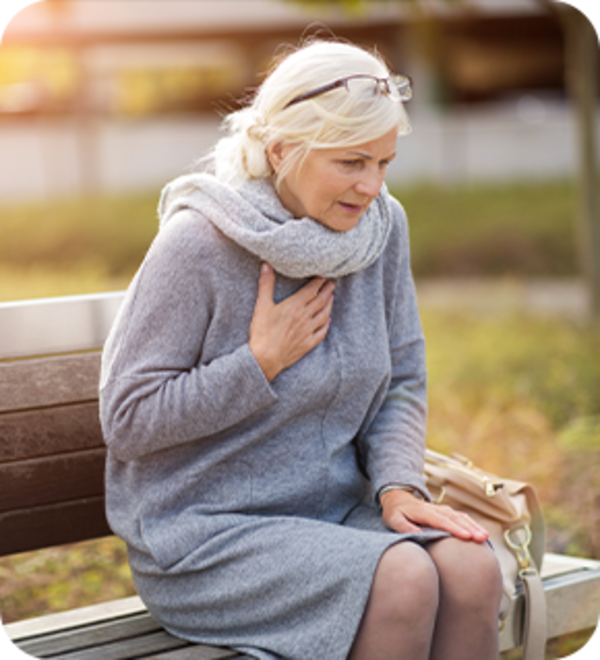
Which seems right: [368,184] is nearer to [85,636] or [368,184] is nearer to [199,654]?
[199,654]

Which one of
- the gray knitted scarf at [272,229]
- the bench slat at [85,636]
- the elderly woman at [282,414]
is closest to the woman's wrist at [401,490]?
the elderly woman at [282,414]

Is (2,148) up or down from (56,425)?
down

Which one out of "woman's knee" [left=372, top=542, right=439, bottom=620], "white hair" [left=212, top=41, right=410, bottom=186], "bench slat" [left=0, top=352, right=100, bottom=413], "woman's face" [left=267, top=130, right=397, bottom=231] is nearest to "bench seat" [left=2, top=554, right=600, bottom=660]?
"woman's knee" [left=372, top=542, right=439, bottom=620]

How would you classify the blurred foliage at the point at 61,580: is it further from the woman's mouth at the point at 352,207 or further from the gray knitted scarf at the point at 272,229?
the woman's mouth at the point at 352,207

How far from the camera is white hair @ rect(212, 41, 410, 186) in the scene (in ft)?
6.28

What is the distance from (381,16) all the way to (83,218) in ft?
19.8

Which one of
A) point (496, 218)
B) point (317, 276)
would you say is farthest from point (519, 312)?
point (317, 276)

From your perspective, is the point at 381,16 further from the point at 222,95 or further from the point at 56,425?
the point at 56,425

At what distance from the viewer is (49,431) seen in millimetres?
2352

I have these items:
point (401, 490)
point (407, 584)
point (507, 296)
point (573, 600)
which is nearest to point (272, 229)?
point (401, 490)

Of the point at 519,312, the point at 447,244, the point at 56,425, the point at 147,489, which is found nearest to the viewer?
the point at 147,489

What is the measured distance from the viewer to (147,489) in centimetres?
202

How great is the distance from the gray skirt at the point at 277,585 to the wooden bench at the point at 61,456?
24 centimetres

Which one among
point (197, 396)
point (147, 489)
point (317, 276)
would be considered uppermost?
point (317, 276)
